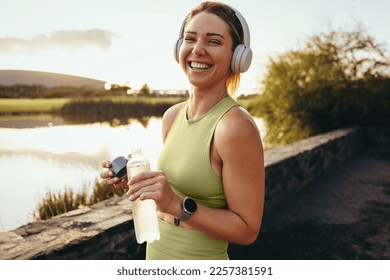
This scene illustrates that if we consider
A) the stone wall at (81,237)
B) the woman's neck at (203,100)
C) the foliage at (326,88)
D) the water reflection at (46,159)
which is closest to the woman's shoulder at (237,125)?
the woman's neck at (203,100)

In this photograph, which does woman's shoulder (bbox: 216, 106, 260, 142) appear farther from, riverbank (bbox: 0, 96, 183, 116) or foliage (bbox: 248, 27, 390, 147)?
foliage (bbox: 248, 27, 390, 147)

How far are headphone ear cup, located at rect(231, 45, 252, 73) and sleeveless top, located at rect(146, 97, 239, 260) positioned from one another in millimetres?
93

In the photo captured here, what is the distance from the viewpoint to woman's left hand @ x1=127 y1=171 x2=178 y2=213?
1.02 metres

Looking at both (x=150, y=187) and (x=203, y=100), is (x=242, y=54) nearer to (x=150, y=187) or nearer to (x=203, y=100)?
(x=203, y=100)

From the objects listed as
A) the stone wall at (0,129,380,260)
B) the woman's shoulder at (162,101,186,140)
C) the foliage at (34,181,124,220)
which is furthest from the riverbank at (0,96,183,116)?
the woman's shoulder at (162,101,186,140)

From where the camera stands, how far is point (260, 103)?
10086mm

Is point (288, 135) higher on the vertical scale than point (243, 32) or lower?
lower

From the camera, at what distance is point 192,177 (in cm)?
117

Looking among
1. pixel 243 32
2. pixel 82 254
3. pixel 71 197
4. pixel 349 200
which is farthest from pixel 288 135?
pixel 243 32

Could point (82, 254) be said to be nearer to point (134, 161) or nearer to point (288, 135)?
point (134, 161)

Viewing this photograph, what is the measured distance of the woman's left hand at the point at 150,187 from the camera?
1.02 m

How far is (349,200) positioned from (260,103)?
520 centimetres

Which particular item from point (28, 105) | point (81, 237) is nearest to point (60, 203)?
point (28, 105)

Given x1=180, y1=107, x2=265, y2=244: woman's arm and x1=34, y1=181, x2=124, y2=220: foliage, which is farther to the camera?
x1=34, y1=181, x2=124, y2=220: foliage
